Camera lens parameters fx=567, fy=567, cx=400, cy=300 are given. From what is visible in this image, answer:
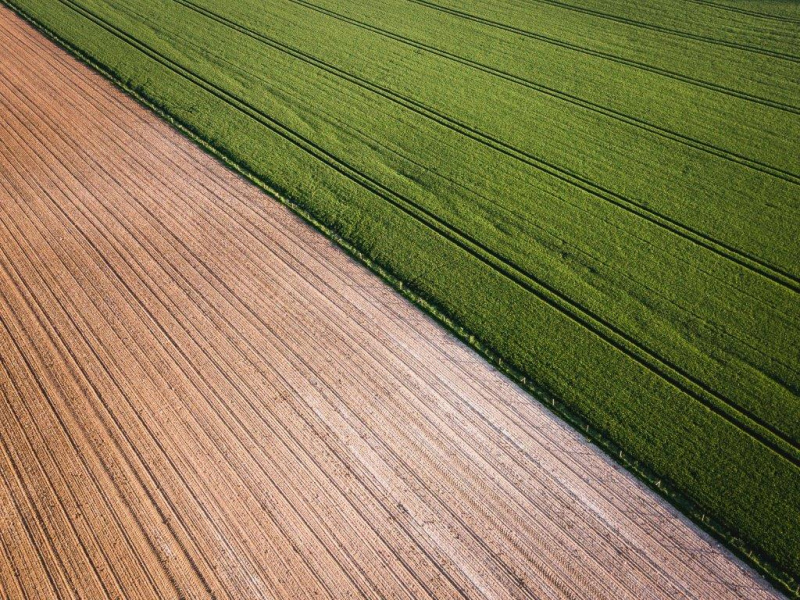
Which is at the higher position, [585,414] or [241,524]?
[585,414]

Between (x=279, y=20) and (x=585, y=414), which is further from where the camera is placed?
(x=279, y=20)

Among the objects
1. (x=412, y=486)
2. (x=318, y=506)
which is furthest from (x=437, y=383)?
(x=318, y=506)

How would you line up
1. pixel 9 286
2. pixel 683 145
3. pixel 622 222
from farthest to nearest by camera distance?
pixel 683 145, pixel 622 222, pixel 9 286

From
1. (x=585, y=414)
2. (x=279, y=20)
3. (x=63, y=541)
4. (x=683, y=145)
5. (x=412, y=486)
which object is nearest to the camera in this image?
(x=63, y=541)

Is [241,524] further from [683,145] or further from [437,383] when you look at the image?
[683,145]

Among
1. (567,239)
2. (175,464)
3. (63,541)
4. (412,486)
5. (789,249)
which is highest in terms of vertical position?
(789,249)

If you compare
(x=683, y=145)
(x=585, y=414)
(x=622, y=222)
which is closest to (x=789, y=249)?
(x=622, y=222)

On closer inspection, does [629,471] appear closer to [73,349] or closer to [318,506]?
[318,506]
